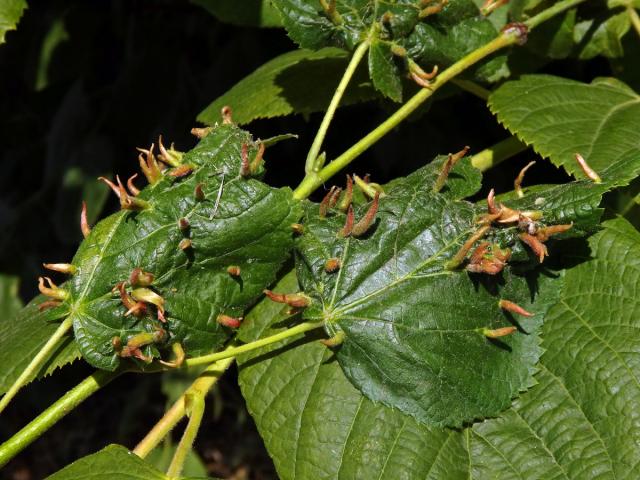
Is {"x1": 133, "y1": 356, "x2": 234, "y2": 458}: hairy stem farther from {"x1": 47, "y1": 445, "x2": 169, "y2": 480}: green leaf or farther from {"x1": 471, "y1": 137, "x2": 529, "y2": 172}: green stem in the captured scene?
{"x1": 471, "y1": 137, "x2": 529, "y2": 172}: green stem

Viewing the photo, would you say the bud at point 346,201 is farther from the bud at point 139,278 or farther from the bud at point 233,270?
the bud at point 139,278

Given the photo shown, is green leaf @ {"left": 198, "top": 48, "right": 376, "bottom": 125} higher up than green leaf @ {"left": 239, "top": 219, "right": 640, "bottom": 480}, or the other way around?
green leaf @ {"left": 198, "top": 48, "right": 376, "bottom": 125}

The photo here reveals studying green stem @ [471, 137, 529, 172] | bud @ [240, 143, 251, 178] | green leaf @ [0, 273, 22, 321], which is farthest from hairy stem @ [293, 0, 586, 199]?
green leaf @ [0, 273, 22, 321]

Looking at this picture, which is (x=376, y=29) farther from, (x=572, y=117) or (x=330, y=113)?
(x=572, y=117)

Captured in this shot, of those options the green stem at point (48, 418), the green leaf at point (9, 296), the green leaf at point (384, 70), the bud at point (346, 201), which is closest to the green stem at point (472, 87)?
the green leaf at point (384, 70)

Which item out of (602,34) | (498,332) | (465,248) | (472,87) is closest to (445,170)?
(465,248)

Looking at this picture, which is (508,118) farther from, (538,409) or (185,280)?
(185,280)

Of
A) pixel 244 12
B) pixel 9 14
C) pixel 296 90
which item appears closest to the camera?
pixel 9 14
